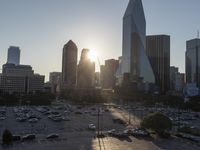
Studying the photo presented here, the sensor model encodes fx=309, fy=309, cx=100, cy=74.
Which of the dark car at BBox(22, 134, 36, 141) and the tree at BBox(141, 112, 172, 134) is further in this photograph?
the tree at BBox(141, 112, 172, 134)

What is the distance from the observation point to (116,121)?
7019 cm

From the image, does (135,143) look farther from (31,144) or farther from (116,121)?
(116,121)

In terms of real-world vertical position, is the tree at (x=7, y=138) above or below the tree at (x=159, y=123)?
below

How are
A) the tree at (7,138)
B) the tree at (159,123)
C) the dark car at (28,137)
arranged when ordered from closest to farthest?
1. the tree at (7,138)
2. the dark car at (28,137)
3. the tree at (159,123)

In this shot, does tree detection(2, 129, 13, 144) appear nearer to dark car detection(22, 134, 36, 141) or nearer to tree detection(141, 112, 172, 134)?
dark car detection(22, 134, 36, 141)

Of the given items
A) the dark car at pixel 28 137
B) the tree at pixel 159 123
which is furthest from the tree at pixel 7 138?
the tree at pixel 159 123

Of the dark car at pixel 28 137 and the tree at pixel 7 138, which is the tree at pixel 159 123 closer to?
the dark car at pixel 28 137

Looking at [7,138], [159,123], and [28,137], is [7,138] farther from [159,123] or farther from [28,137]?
[159,123]

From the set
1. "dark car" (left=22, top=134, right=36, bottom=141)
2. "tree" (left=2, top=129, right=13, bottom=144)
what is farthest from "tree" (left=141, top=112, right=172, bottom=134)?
"tree" (left=2, top=129, right=13, bottom=144)

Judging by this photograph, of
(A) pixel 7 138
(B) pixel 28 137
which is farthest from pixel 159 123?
(A) pixel 7 138

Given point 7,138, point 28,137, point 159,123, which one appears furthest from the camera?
point 159,123

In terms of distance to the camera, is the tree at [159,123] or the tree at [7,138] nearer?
the tree at [7,138]

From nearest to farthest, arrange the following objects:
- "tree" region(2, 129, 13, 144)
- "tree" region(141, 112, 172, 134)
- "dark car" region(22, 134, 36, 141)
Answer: "tree" region(2, 129, 13, 144), "dark car" region(22, 134, 36, 141), "tree" region(141, 112, 172, 134)

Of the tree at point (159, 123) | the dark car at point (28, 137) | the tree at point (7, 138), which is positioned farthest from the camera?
the tree at point (159, 123)
